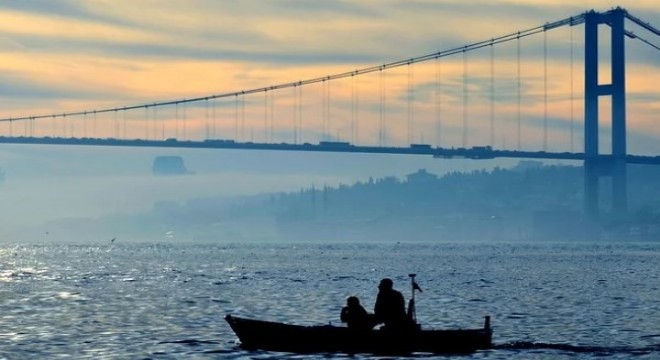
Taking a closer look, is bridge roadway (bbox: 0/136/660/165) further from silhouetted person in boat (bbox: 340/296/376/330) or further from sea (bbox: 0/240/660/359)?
silhouetted person in boat (bbox: 340/296/376/330)

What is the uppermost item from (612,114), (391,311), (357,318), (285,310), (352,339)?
(612,114)

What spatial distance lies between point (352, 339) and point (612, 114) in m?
112

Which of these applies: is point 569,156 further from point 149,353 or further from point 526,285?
point 149,353

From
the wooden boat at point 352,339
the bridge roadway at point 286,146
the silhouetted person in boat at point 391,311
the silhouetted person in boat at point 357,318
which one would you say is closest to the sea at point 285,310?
the wooden boat at point 352,339

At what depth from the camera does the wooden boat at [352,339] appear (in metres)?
31.8

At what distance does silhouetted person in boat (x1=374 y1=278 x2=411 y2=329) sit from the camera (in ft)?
102

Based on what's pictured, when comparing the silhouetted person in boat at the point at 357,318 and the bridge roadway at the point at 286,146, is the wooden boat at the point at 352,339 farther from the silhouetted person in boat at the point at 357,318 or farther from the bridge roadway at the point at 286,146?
A: the bridge roadway at the point at 286,146

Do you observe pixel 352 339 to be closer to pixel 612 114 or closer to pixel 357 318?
pixel 357 318

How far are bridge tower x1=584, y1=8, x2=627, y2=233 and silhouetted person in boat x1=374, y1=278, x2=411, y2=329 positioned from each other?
358 ft

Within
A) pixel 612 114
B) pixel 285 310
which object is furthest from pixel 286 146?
pixel 285 310

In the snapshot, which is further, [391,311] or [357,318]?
[357,318]

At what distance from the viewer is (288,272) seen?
8844 centimetres

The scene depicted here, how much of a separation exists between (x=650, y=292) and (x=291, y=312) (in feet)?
69.6

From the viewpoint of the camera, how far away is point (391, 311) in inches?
1233
